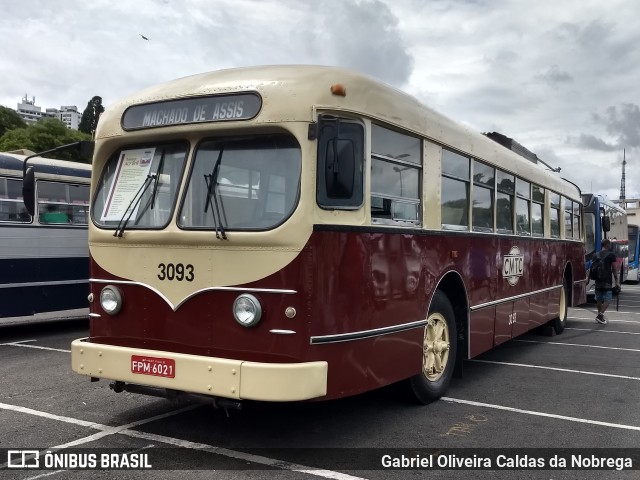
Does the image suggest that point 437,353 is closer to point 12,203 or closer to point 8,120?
point 12,203

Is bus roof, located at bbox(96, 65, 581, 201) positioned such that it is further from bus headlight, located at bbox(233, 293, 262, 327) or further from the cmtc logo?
the cmtc logo

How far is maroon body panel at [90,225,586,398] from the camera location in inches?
183

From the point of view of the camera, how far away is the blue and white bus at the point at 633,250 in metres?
32.6

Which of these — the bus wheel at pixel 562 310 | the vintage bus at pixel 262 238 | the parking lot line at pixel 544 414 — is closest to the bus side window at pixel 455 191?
the vintage bus at pixel 262 238

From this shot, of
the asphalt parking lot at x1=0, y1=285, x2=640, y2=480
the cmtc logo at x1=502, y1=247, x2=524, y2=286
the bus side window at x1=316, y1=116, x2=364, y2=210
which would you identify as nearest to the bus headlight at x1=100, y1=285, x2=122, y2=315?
the asphalt parking lot at x1=0, y1=285, x2=640, y2=480

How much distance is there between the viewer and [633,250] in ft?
108

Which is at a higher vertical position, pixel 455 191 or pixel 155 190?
pixel 455 191

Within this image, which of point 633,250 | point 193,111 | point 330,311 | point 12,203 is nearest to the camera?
point 330,311

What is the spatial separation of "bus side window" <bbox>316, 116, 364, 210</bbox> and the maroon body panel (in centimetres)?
23

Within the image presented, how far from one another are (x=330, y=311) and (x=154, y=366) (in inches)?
56.5

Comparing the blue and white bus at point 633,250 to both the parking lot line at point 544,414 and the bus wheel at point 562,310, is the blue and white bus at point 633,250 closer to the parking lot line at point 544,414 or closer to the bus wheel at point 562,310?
the bus wheel at point 562,310

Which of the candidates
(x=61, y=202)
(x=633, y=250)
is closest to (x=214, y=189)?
(x=61, y=202)

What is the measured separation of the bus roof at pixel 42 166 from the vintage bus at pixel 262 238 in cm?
549

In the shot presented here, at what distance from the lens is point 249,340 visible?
15.5ft
